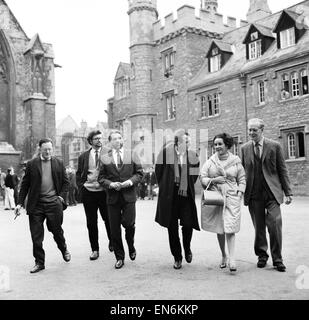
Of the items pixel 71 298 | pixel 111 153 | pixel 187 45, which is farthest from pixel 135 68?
pixel 71 298

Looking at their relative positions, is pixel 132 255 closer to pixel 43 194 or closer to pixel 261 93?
pixel 43 194

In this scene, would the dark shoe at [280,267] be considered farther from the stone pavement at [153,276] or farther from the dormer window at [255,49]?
the dormer window at [255,49]

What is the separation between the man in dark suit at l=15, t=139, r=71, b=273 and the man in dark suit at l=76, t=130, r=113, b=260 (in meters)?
0.53

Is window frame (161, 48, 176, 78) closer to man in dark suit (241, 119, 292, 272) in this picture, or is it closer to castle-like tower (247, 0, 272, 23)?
castle-like tower (247, 0, 272, 23)

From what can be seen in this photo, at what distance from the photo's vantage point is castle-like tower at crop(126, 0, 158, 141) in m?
32.1

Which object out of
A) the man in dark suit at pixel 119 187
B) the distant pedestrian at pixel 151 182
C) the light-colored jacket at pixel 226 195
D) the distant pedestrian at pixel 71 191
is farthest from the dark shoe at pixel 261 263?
the distant pedestrian at pixel 151 182

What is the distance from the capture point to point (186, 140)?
6387mm

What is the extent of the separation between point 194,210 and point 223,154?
87cm

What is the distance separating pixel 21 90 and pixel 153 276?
2175 cm

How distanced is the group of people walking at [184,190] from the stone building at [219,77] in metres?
17.1

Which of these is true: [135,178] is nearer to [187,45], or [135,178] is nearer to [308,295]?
[308,295]

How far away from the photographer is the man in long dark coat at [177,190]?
621cm

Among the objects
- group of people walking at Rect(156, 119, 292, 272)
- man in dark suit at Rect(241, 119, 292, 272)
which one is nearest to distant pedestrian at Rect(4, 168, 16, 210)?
group of people walking at Rect(156, 119, 292, 272)

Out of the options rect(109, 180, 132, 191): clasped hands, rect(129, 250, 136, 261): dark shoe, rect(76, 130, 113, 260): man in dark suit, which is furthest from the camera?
rect(76, 130, 113, 260): man in dark suit
